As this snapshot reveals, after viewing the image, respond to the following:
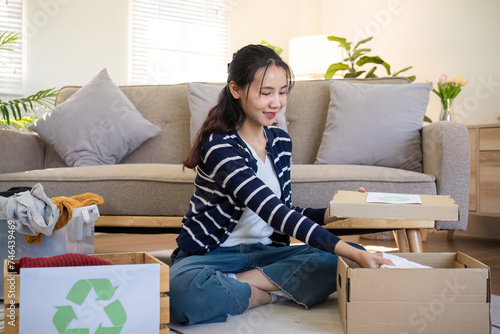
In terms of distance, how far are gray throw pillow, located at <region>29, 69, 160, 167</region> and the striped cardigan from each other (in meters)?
1.08

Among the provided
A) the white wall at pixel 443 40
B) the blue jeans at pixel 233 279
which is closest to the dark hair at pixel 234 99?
the blue jeans at pixel 233 279

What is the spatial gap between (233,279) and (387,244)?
72.2 inches

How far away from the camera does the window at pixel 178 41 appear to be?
4.41 m

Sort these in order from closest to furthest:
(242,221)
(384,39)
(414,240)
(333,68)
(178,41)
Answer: (242,221)
(414,240)
(333,68)
(384,39)
(178,41)

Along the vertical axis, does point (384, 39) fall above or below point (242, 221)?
above

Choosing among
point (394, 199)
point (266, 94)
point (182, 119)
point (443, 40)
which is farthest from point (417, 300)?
point (443, 40)

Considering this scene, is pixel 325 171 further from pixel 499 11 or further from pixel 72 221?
pixel 499 11

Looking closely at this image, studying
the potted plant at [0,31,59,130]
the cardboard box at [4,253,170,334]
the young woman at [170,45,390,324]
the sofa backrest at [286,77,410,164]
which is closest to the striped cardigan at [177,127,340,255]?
the young woman at [170,45,390,324]

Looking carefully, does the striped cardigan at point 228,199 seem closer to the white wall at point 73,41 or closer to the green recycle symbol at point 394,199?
the green recycle symbol at point 394,199

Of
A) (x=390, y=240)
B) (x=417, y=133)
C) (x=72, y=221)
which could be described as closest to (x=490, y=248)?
(x=390, y=240)

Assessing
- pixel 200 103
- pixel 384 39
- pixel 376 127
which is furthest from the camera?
pixel 384 39

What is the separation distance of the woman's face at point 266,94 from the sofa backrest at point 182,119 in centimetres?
102

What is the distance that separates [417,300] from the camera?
1.18m

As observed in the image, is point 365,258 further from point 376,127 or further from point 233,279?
point 376,127
